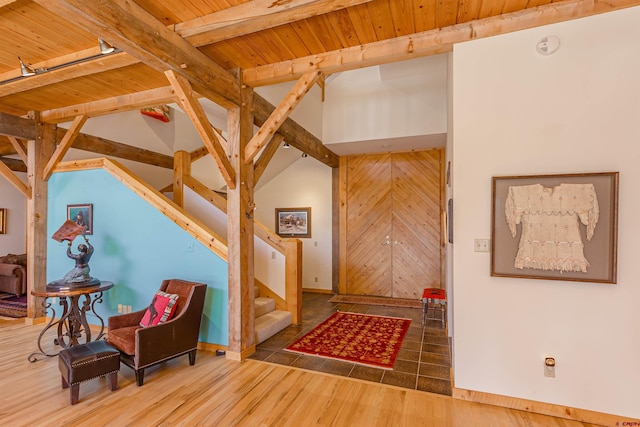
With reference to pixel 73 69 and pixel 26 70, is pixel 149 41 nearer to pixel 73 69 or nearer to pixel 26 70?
pixel 73 69

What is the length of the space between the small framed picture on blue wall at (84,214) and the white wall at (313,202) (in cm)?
370

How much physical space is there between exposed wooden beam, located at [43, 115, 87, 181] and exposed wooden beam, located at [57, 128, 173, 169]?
1.49 ft

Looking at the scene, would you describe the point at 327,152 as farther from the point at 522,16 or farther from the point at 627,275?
the point at 627,275

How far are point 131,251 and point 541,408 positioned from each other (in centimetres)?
472

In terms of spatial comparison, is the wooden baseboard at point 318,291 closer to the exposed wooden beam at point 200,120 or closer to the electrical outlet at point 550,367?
the exposed wooden beam at point 200,120

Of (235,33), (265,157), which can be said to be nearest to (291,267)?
(265,157)

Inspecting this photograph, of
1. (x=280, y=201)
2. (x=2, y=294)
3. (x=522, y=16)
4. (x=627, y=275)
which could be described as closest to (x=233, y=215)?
(x=522, y=16)

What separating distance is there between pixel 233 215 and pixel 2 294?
5.57 meters

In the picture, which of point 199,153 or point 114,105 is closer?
point 114,105

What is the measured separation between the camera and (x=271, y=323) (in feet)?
13.4

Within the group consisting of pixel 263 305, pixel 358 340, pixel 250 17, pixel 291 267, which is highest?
pixel 250 17

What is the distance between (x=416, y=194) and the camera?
6.27 metres

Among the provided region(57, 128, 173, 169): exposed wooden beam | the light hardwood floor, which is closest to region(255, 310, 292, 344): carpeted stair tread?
the light hardwood floor

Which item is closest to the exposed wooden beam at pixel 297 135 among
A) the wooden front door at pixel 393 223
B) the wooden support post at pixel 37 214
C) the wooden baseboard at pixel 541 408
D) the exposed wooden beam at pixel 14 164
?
the wooden front door at pixel 393 223
